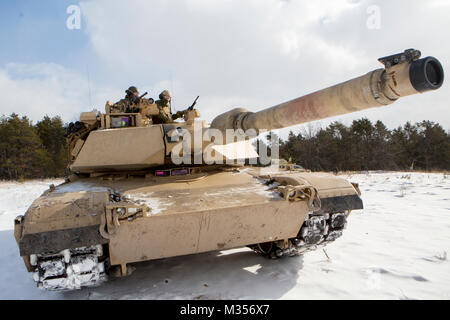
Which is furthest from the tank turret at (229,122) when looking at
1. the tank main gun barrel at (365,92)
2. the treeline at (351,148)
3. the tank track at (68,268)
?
the treeline at (351,148)

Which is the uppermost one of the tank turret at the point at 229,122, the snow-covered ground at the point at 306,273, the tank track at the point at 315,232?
the tank turret at the point at 229,122

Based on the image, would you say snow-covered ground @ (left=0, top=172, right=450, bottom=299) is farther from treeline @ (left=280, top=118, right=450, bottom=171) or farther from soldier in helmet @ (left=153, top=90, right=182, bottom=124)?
treeline @ (left=280, top=118, right=450, bottom=171)

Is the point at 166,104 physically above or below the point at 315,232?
above

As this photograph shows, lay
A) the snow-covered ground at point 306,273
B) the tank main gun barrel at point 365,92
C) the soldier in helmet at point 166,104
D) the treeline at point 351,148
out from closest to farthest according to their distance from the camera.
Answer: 1. the tank main gun barrel at point 365,92
2. the snow-covered ground at point 306,273
3. the soldier in helmet at point 166,104
4. the treeline at point 351,148

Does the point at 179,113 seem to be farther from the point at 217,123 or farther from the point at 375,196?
the point at 375,196

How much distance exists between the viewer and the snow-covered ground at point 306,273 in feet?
12.2

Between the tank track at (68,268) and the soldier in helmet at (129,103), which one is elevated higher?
the soldier in helmet at (129,103)

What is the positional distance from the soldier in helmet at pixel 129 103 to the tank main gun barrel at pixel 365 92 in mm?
3031

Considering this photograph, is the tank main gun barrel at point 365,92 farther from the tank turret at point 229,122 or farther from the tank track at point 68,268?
the tank track at point 68,268

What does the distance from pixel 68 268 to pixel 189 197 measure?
149 centimetres

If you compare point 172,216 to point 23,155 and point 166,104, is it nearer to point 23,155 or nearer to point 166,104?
point 166,104

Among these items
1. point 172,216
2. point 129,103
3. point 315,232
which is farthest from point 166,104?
point 315,232

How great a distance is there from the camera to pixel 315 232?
4.16 metres

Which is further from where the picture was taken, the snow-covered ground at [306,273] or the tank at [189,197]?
the snow-covered ground at [306,273]
